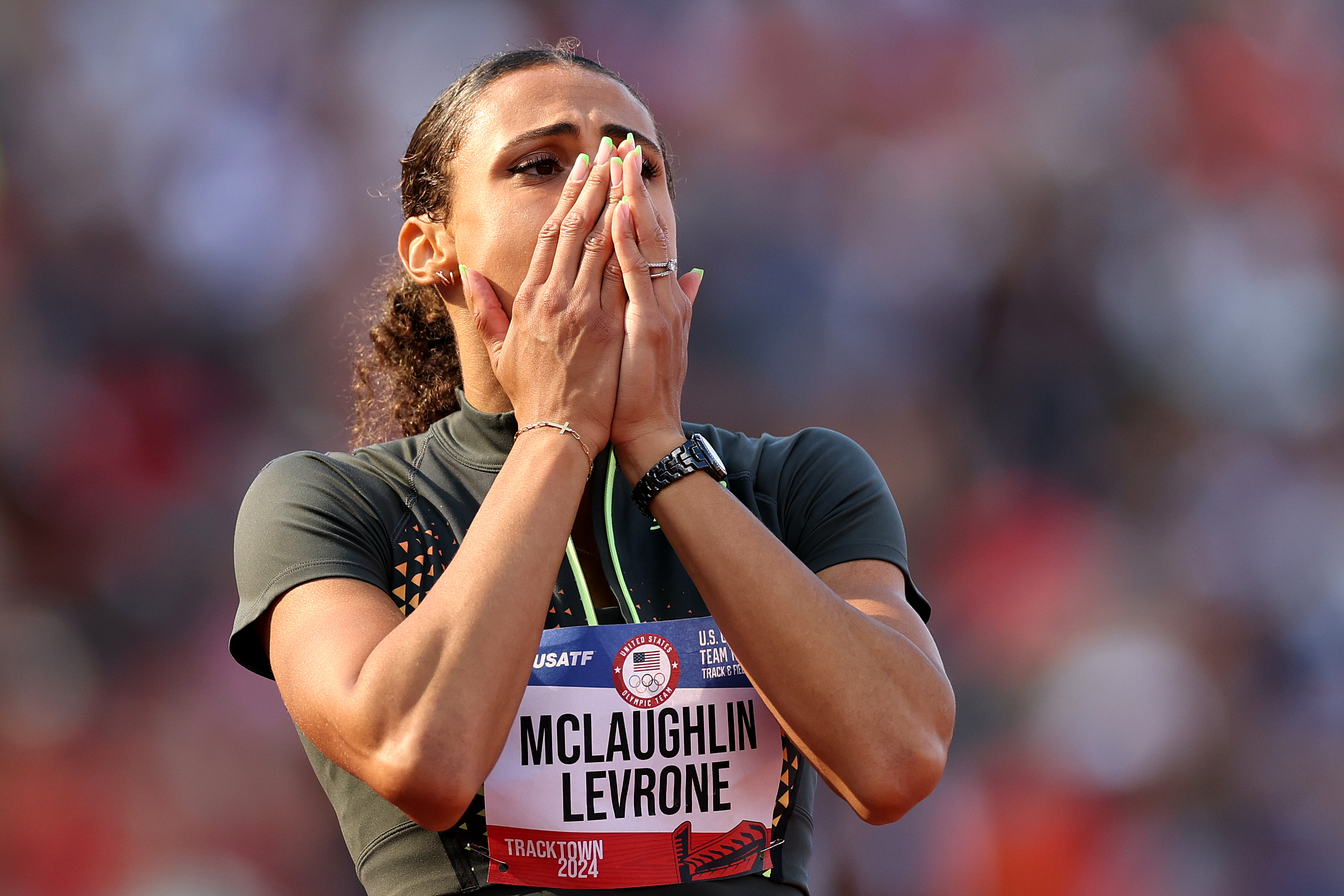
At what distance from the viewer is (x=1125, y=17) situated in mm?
4668

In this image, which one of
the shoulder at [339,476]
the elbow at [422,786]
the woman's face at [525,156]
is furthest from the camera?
the woman's face at [525,156]

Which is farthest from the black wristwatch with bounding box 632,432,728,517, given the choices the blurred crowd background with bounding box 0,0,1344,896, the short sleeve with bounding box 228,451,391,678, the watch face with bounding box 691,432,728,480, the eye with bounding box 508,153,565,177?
the blurred crowd background with bounding box 0,0,1344,896

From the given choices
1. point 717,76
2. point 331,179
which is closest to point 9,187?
point 331,179

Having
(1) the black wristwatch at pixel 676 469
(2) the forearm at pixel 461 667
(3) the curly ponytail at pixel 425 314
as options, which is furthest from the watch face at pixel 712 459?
(3) the curly ponytail at pixel 425 314

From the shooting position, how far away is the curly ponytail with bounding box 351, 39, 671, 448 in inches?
77.7

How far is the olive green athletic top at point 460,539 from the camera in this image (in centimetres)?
151

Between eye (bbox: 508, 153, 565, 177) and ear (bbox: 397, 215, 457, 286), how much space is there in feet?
0.66

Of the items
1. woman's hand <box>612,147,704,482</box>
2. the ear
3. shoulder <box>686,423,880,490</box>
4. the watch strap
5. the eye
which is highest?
the eye

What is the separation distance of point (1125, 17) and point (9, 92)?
167 inches

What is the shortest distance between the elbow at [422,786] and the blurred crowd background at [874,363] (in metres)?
2.41

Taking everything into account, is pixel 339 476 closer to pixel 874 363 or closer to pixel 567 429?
pixel 567 429

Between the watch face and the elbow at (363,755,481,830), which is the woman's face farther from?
the elbow at (363,755,481,830)

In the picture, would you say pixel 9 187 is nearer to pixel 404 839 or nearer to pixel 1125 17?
pixel 404 839

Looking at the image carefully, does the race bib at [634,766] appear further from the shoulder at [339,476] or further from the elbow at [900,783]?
the shoulder at [339,476]
